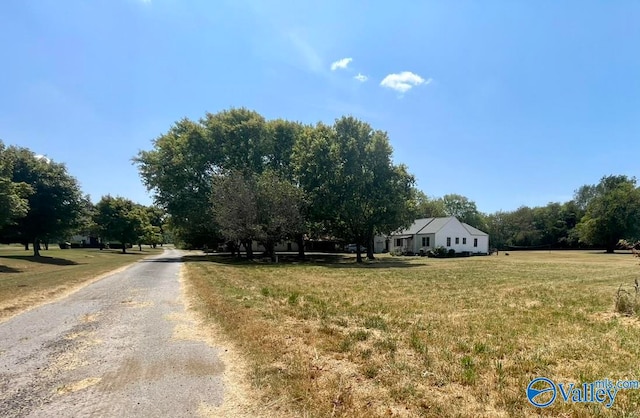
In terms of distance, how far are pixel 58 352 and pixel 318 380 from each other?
4250mm

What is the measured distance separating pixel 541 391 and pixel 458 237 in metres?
48.5

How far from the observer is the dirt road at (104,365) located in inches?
152

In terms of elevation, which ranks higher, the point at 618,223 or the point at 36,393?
the point at 618,223

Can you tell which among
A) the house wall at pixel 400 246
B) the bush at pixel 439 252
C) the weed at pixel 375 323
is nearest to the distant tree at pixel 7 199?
the weed at pixel 375 323

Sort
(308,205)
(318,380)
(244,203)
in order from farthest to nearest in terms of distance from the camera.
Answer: (308,205), (244,203), (318,380)

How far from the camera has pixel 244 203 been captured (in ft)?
92.1

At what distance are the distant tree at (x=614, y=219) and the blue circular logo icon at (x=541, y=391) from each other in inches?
2586

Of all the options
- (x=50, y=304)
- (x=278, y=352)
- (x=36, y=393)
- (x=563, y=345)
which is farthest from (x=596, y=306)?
(x=50, y=304)

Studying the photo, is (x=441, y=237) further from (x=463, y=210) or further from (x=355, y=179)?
(x=463, y=210)

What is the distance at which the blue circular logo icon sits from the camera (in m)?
3.76

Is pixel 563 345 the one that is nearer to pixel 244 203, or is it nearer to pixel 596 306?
pixel 596 306

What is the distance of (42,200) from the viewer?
30797 millimetres

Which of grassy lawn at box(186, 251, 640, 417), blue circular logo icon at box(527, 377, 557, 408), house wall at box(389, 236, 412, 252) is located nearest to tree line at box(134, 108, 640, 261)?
house wall at box(389, 236, 412, 252)

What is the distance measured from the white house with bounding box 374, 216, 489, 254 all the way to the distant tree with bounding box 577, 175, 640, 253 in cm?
2089
